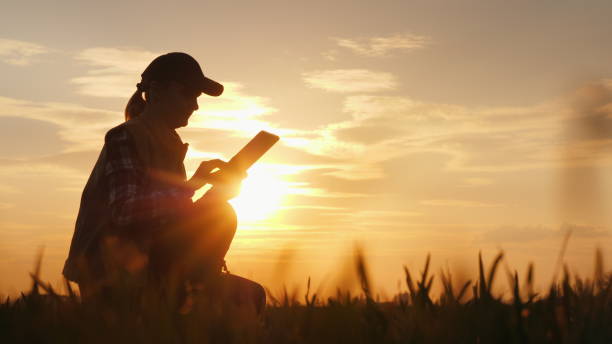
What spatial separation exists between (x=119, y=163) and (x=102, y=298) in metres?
1.82

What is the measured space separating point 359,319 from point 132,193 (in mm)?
2573

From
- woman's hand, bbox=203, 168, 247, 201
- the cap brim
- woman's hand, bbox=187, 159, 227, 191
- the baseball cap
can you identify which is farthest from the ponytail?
woman's hand, bbox=203, 168, 247, 201

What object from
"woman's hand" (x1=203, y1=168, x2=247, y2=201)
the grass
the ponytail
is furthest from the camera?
the ponytail

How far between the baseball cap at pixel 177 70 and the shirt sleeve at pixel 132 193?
1.95 feet

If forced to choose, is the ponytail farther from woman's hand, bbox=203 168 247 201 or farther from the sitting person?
woman's hand, bbox=203 168 247 201

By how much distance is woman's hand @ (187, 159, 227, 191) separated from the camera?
4.96m

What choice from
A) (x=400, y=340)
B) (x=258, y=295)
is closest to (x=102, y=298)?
(x=400, y=340)

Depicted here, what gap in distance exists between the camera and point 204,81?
218 inches

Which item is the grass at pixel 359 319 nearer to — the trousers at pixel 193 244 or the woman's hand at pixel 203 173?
the trousers at pixel 193 244

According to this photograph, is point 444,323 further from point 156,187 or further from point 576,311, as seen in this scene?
point 156,187

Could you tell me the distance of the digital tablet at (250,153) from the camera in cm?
491

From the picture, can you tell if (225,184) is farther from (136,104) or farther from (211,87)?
(136,104)

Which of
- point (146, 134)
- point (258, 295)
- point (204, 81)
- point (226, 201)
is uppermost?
point (204, 81)

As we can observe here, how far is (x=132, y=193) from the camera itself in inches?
186
